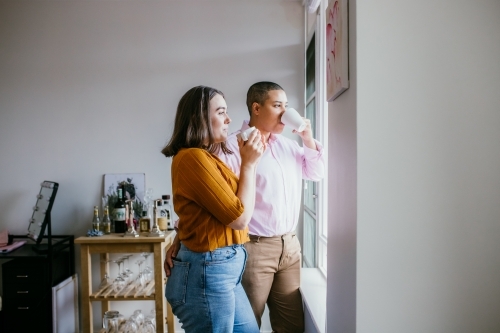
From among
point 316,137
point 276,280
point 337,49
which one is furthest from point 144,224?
point 337,49

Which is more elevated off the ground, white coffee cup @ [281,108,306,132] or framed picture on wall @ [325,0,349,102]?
framed picture on wall @ [325,0,349,102]

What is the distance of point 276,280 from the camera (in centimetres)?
191

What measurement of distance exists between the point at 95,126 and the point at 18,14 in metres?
1.08

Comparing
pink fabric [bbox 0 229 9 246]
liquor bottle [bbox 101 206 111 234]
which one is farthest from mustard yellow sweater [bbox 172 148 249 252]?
pink fabric [bbox 0 229 9 246]

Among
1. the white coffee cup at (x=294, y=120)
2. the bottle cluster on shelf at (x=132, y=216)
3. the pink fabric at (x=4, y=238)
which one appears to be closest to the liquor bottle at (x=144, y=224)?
the bottle cluster on shelf at (x=132, y=216)

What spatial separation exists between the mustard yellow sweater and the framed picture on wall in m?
0.45

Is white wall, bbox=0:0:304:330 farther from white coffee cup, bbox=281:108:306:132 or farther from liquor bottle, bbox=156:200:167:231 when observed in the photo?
white coffee cup, bbox=281:108:306:132

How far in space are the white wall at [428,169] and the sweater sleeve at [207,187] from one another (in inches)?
15.3

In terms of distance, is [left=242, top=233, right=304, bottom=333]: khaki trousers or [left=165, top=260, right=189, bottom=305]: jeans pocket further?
[left=242, top=233, right=304, bottom=333]: khaki trousers

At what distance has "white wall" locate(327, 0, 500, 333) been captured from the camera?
1.00m

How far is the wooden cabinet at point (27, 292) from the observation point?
2.68 meters

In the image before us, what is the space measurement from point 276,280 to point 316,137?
88cm

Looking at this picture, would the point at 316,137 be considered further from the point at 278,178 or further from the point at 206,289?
the point at 206,289

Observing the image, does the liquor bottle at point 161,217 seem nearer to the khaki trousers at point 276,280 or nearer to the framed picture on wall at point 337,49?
the khaki trousers at point 276,280
